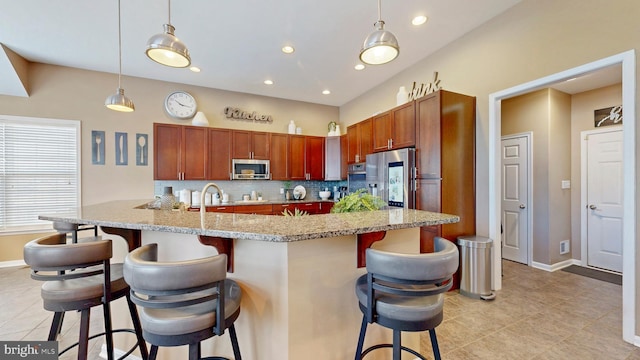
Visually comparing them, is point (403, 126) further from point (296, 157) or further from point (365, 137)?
point (296, 157)

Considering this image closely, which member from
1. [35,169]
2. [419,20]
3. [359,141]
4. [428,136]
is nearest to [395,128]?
[428,136]

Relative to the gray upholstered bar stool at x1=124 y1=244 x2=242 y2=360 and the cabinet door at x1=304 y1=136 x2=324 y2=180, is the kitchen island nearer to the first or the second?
the gray upholstered bar stool at x1=124 y1=244 x2=242 y2=360

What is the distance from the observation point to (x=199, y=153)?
4613 millimetres

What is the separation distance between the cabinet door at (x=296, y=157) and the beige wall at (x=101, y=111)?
141cm

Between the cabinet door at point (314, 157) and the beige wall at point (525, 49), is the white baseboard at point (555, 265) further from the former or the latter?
the cabinet door at point (314, 157)

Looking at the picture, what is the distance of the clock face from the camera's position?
4609mm

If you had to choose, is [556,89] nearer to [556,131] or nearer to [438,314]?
[556,131]

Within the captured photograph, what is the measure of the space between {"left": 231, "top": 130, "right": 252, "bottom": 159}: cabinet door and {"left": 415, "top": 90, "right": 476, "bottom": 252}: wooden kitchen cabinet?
3.20 meters

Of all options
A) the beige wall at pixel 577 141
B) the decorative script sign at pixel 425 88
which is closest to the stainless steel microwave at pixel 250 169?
the decorative script sign at pixel 425 88

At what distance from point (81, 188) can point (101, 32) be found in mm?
2544

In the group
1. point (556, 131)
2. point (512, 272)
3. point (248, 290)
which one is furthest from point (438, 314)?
point (556, 131)

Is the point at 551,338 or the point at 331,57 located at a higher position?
the point at 331,57

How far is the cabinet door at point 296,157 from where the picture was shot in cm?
534

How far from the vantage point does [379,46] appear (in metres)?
1.65
